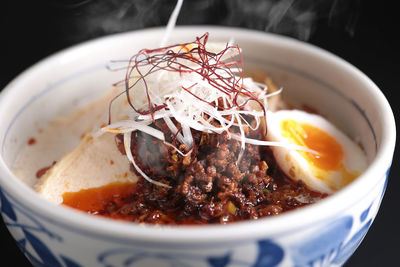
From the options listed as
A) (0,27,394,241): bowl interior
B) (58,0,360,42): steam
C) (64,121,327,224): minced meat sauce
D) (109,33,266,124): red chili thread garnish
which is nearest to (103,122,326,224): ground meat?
(64,121,327,224): minced meat sauce

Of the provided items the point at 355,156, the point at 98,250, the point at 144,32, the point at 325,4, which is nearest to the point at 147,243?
the point at 98,250

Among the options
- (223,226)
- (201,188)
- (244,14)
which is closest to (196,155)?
(201,188)

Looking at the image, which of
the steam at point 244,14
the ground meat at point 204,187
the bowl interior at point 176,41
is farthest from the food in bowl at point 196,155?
the steam at point 244,14

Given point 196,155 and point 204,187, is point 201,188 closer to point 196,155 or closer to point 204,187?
point 204,187

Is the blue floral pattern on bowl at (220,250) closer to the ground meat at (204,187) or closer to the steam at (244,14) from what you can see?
the ground meat at (204,187)

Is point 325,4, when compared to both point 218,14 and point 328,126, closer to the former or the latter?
point 218,14

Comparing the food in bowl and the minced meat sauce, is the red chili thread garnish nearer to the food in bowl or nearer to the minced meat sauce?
the food in bowl

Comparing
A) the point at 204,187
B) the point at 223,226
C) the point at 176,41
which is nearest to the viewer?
the point at 223,226
